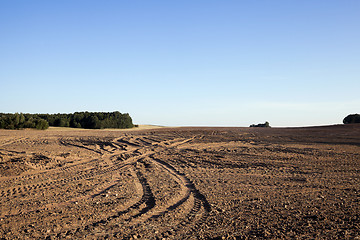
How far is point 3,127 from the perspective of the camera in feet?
106

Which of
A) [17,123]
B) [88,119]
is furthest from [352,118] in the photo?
[17,123]

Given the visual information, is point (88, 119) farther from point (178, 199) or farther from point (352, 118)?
point (178, 199)

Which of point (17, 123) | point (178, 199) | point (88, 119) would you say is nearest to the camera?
point (178, 199)

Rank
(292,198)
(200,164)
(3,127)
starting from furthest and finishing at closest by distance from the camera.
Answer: (3,127) < (200,164) < (292,198)

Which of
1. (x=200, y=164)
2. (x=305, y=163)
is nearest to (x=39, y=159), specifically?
(x=200, y=164)

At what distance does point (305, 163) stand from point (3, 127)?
3054 cm

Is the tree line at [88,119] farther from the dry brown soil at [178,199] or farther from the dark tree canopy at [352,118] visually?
the dry brown soil at [178,199]

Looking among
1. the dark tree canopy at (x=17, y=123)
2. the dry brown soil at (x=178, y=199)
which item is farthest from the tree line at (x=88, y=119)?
the dry brown soil at (x=178, y=199)

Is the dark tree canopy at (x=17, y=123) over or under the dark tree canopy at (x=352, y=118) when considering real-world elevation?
under

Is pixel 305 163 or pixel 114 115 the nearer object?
pixel 305 163

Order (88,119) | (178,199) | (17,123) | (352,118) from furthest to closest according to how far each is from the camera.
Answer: (88,119)
(352,118)
(17,123)
(178,199)

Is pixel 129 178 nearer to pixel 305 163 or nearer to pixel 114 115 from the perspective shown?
pixel 305 163

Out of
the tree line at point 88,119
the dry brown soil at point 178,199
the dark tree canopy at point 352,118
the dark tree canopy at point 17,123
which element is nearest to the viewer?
the dry brown soil at point 178,199

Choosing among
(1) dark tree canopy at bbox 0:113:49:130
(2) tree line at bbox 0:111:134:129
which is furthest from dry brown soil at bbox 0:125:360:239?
(2) tree line at bbox 0:111:134:129
